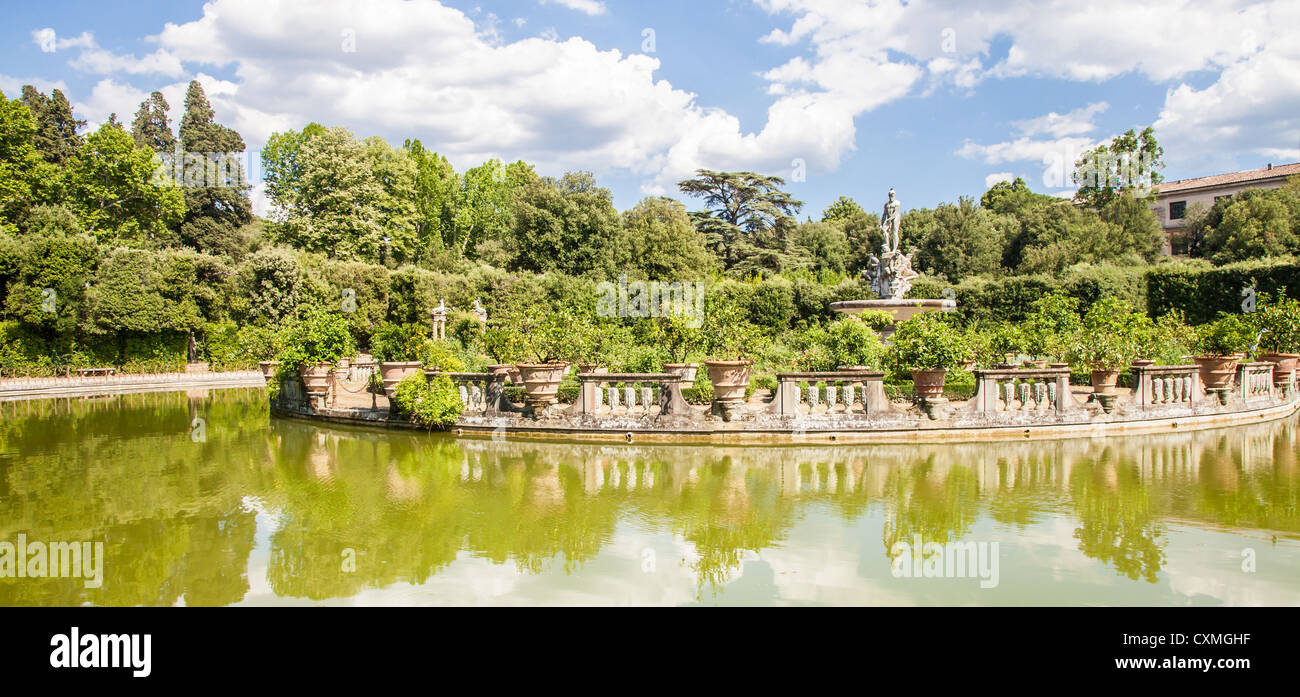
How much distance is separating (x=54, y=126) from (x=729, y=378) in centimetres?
4206

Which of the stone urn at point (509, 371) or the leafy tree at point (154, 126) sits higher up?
the leafy tree at point (154, 126)

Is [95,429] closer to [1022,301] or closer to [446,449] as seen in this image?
[446,449]

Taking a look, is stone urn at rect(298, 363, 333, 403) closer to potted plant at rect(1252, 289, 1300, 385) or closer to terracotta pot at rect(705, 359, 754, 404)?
terracotta pot at rect(705, 359, 754, 404)

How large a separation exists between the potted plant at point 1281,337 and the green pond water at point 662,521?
12.3 ft

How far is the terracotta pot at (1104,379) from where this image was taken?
12734 millimetres

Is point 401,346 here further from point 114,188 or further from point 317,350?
point 114,188

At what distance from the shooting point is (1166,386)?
42.6ft

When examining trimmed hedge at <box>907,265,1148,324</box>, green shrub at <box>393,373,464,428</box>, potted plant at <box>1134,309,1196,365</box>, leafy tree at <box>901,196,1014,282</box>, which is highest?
leafy tree at <box>901,196,1014,282</box>

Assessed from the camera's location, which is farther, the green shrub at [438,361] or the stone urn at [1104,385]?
A: the green shrub at [438,361]

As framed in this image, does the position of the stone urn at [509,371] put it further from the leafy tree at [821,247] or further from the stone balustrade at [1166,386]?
the leafy tree at [821,247]

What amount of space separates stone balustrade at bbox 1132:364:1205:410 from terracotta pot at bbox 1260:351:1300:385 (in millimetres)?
3735

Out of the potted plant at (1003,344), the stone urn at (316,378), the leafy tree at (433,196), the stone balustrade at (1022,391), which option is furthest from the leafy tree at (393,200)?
the stone balustrade at (1022,391)

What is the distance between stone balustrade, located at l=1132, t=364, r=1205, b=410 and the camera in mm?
12781

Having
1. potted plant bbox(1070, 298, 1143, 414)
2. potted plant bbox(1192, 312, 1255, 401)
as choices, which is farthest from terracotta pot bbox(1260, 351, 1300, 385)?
potted plant bbox(1070, 298, 1143, 414)
